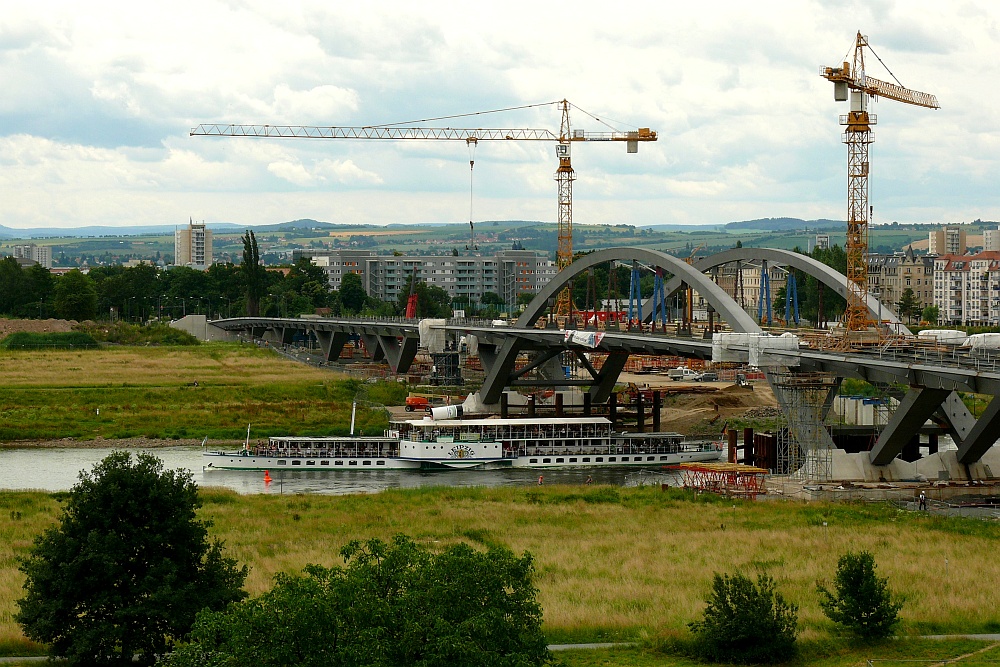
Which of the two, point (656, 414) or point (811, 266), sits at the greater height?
point (811, 266)

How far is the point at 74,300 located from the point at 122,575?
505ft

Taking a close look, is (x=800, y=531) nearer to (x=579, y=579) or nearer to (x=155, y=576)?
(x=579, y=579)

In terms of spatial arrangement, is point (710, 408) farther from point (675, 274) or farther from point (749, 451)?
point (749, 451)

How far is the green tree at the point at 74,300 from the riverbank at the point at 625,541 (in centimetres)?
12099

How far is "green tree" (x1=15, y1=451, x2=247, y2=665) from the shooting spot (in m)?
30.5

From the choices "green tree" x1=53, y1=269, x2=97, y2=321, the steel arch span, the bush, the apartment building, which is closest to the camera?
the bush

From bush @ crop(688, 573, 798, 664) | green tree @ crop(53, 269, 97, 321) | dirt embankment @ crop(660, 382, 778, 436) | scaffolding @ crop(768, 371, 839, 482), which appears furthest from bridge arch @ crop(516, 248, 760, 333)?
green tree @ crop(53, 269, 97, 321)

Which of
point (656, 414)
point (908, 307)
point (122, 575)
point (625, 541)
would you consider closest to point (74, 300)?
point (908, 307)

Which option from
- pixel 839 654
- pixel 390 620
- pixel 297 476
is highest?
pixel 390 620

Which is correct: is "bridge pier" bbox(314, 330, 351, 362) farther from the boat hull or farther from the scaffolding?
the scaffolding

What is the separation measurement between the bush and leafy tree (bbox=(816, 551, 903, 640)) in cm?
189

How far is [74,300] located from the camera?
178 m

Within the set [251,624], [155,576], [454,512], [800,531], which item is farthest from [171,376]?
[251,624]

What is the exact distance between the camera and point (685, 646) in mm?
33281
